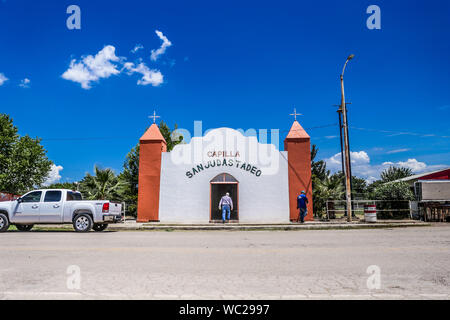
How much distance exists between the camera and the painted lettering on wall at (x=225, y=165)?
64.6 feet

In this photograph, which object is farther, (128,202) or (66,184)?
(66,184)

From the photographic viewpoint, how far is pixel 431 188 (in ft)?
64.2

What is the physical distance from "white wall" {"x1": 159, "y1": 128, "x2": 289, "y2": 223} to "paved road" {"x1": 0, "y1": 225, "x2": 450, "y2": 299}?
10.4 meters

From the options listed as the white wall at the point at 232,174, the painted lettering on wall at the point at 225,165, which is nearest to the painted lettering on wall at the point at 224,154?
the white wall at the point at 232,174

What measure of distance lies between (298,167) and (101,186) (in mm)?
15019

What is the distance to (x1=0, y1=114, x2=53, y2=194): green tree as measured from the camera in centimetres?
3875

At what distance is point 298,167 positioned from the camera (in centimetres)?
1958

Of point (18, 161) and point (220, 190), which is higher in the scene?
point (18, 161)

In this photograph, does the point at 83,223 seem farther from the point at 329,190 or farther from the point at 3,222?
the point at 329,190

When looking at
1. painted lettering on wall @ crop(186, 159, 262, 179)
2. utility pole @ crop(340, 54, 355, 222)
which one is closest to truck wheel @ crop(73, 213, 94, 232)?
painted lettering on wall @ crop(186, 159, 262, 179)

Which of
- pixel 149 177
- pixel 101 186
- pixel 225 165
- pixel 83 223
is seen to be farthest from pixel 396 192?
pixel 101 186

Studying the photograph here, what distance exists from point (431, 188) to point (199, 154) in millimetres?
14547
